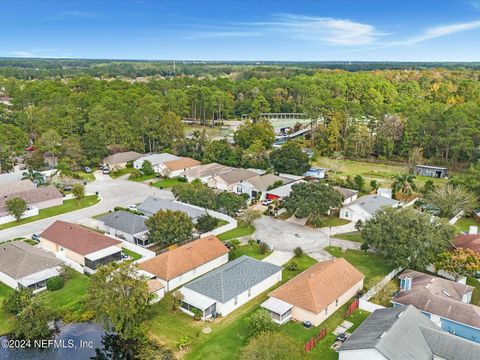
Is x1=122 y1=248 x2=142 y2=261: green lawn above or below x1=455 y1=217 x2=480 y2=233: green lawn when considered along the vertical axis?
below

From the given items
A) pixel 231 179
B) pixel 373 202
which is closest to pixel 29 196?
pixel 231 179

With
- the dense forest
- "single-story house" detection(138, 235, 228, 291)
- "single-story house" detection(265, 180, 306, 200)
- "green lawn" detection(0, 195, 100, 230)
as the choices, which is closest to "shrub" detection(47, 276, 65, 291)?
"single-story house" detection(138, 235, 228, 291)

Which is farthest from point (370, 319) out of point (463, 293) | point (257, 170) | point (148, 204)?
point (257, 170)

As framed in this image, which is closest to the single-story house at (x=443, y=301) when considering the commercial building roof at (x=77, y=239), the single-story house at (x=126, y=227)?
the single-story house at (x=126, y=227)

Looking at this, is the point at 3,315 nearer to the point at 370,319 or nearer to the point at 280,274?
the point at 280,274

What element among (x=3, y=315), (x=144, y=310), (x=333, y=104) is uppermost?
(x=333, y=104)

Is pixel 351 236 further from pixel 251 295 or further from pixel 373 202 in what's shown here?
pixel 251 295

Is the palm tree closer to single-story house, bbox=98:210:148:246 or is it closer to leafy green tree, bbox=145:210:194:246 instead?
leafy green tree, bbox=145:210:194:246
